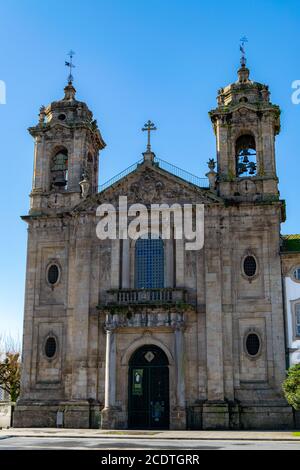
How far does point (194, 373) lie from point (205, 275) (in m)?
5.17

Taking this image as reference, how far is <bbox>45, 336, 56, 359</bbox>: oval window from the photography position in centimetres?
3697

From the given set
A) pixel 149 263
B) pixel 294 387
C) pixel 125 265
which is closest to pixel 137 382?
pixel 125 265

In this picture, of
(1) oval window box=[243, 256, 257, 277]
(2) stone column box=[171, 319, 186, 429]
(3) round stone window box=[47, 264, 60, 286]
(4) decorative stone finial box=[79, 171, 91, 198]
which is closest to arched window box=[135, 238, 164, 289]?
(2) stone column box=[171, 319, 186, 429]

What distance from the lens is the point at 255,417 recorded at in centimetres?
3316

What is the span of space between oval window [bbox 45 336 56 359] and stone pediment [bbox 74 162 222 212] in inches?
296

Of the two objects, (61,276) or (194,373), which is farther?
(61,276)

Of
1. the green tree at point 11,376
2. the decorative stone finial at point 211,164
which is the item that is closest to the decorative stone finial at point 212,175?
the decorative stone finial at point 211,164

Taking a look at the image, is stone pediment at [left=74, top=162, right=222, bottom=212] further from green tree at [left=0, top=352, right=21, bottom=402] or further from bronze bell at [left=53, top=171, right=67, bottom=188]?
green tree at [left=0, top=352, right=21, bottom=402]

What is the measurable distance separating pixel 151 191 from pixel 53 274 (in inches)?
293

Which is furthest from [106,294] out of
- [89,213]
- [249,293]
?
[249,293]

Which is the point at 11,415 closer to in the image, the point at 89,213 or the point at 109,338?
the point at 109,338

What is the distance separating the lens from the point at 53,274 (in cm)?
3809

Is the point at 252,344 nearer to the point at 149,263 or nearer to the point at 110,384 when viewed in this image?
the point at 149,263
